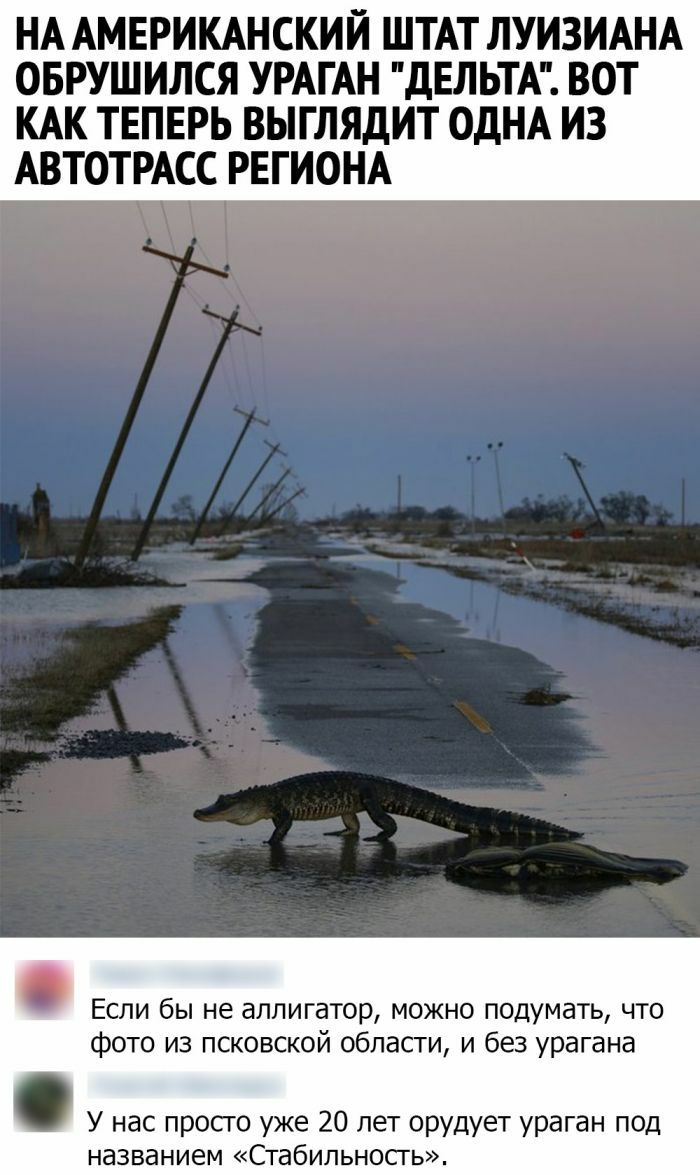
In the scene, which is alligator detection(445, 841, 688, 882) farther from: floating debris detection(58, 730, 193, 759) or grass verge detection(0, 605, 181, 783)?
floating debris detection(58, 730, 193, 759)

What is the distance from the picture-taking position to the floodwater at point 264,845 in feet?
24.4

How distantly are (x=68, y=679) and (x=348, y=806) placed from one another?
347 inches

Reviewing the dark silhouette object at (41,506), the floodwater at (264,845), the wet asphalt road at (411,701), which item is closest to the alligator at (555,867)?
the floodwater at (264,845)

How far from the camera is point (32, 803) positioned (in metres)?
10.5

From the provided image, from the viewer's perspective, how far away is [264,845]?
9.27 metres

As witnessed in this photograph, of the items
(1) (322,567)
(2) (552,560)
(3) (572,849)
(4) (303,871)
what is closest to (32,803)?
(4) (303,871)

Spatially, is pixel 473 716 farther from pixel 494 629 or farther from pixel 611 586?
pixel 611 586

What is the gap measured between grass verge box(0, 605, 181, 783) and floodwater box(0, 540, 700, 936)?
32 cm

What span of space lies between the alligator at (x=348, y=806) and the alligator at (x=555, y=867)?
71cm

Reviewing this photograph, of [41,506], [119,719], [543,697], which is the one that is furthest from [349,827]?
[41,506]

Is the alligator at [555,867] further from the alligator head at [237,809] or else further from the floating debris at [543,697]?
the floating debris at [543,697]

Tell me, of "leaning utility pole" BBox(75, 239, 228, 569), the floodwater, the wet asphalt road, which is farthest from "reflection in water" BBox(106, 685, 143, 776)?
"leaning utility pole" BBox(75, 239, 228, 569)

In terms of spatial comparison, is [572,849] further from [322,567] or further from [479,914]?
[322,567]
